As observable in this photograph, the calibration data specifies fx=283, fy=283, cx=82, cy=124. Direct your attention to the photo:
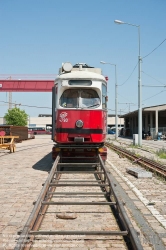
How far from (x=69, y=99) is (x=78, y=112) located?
2.19 ft

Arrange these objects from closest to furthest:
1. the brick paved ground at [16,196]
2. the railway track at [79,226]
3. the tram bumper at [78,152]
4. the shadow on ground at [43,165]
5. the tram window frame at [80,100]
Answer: the railway track at [79,226] → the brick paved ground at [16,196] → the tram window frame at [80,100] → the tram bumper at [78,152] → the shadow on ground at [43,165]

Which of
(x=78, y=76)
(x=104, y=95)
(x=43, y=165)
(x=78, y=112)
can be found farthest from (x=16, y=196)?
(x=43, y=165)

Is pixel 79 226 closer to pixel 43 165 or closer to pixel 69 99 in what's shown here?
pixel 69 99

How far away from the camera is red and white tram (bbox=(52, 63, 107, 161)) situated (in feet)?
A: 32.6

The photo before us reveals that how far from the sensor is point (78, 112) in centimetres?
996

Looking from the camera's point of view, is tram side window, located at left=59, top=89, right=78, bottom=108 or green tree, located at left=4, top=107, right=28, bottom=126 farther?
green tree, located at left=4, top=107, right=28, bottom=126

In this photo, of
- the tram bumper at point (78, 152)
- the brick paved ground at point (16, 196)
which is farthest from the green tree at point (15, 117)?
the tram bumper at point (78, 152)

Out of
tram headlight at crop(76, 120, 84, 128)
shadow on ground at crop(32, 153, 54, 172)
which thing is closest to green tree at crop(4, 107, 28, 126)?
shadow on ground at crop(32, 153, 54, 172)

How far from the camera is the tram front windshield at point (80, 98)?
1017 cm

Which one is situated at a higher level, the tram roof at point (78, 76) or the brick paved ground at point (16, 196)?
the tram roof at point (78, 76)

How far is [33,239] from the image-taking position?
165 inches

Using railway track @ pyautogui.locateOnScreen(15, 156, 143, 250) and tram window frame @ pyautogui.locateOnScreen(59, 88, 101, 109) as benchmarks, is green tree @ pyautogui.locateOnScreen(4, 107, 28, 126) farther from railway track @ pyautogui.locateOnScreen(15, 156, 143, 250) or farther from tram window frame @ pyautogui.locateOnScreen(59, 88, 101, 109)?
railway track @ pyautogui.locateOnScreen(15, 156, 143, 250)

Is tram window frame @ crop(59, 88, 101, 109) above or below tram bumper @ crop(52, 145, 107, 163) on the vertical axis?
above

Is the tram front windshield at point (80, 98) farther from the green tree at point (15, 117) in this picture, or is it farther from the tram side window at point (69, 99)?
the green tree at point (15, 117)
